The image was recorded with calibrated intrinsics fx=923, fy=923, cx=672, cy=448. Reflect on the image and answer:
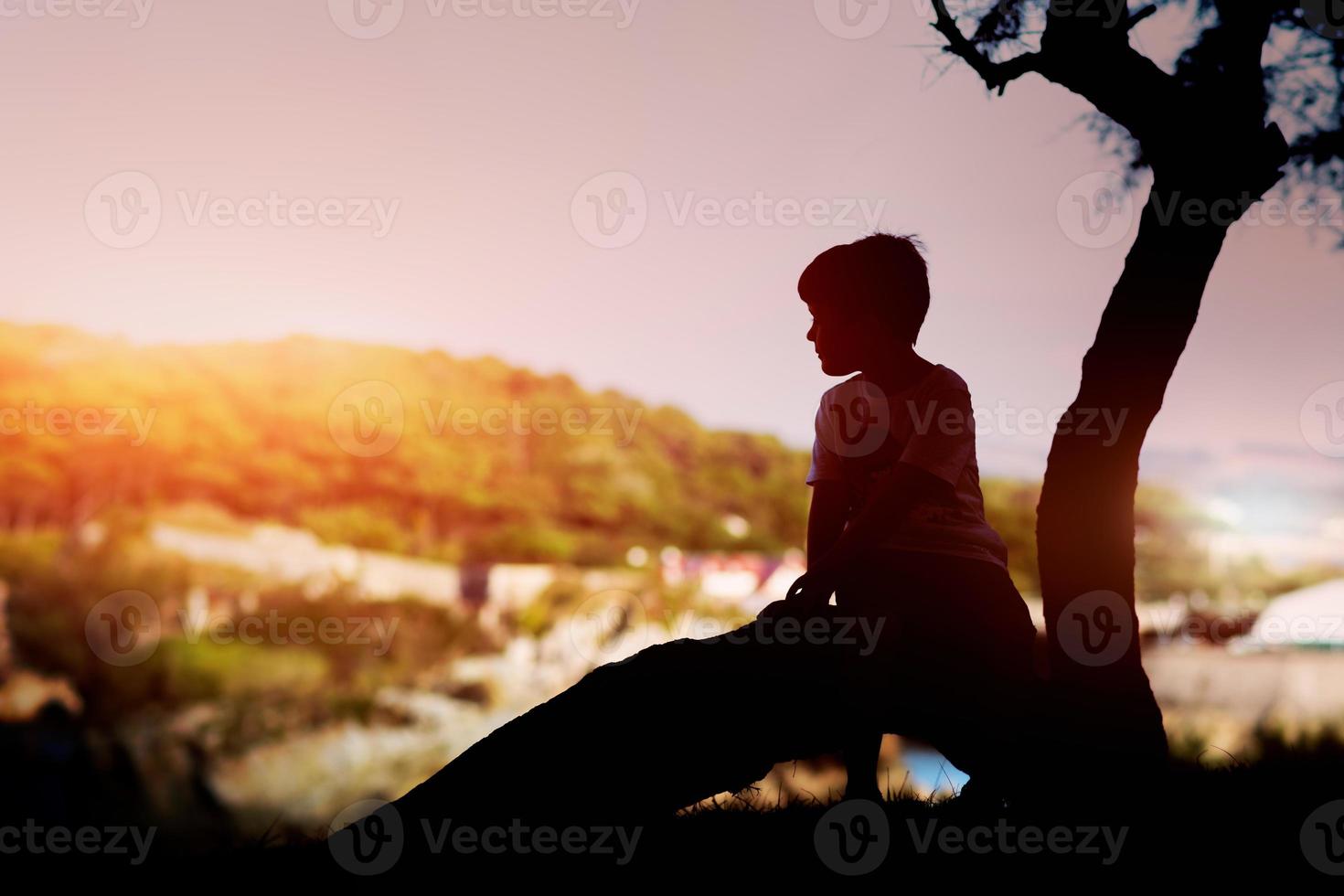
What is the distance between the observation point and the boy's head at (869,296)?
2.26 m

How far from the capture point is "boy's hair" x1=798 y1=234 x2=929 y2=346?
7.40ft

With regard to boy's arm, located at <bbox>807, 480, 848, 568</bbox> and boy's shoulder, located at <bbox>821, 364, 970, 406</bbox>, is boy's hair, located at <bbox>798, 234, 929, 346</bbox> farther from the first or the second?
boy's arm, located at <bbox>807, 480, 848, 568</bbox>

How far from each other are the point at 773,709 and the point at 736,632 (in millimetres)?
186

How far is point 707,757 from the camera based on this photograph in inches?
78.1

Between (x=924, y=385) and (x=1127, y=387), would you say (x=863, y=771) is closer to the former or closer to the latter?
(x=924, y=385)

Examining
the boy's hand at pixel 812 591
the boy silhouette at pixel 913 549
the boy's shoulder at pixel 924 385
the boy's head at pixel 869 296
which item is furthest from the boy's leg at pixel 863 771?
the boy's head at pixel 869 296

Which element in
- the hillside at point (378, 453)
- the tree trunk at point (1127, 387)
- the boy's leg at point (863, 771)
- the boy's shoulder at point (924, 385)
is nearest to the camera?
the boy's shoulder at point (924, 385)

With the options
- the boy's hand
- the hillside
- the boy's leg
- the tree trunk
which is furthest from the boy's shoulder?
the hillside

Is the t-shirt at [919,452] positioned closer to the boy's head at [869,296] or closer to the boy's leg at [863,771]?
the boy's head at [869,296]

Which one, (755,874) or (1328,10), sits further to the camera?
(1328,10)

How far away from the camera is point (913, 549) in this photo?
216 cm

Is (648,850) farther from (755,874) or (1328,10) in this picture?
(1328,10)

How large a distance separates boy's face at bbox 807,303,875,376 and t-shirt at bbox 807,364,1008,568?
0.20 feet

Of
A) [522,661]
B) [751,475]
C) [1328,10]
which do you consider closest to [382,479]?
[522,661]
